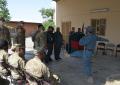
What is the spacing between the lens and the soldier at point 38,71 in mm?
5891

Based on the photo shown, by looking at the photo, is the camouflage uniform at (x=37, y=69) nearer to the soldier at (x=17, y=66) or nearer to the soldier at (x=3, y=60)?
the soldier at (x=17, y=66)

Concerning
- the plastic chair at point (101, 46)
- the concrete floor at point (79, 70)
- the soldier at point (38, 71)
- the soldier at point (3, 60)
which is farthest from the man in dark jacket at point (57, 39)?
the soldier at point (38, 71)

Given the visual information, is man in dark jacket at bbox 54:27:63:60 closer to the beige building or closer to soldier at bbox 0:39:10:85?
the beige building

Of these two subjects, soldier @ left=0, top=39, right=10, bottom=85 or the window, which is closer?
soldier @ left=0, top=39, right=10, bottom=85

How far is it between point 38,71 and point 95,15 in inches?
578

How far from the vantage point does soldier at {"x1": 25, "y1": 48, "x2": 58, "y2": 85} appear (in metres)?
5.89

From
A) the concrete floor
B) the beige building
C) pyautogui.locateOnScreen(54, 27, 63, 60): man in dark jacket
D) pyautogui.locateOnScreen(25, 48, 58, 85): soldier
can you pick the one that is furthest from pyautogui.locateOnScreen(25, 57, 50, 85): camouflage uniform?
the beige building

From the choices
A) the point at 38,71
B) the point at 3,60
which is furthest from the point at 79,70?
the point at 38,71

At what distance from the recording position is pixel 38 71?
589 cm

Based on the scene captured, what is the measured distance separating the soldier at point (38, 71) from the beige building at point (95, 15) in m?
12.2

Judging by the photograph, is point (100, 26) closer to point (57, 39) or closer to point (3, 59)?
point (57, 39)

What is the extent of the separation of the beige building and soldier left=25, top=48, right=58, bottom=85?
12153 mm

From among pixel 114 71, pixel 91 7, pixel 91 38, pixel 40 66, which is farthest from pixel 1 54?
pixel 91 7

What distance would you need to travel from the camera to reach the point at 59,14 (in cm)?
2766
